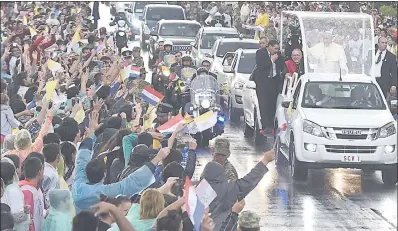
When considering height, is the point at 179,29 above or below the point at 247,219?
below

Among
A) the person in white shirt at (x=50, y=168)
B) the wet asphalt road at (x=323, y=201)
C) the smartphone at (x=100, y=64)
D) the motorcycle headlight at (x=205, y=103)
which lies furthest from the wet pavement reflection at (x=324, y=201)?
the person in white shirt at (x=50, y=168)

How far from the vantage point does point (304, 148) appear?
1750cm

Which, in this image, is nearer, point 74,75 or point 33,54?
point 74,75

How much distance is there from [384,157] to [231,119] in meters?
8.72

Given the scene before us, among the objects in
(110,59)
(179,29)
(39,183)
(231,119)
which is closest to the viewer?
(39,183)

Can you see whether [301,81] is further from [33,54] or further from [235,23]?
[235,23]

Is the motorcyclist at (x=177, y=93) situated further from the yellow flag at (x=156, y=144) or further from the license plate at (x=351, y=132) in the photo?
the yellow flag at (x=156, y=144)

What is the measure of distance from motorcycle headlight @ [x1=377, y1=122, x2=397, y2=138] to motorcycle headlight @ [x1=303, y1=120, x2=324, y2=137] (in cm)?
91

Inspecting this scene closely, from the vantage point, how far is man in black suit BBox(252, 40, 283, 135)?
67.7ft

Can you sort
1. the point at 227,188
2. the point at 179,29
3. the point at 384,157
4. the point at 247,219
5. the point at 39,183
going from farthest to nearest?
1. the point at 179,29
2. the point at 384,157
3. the point at 39,183
4. the point at 227,188
5. the point at 247,219

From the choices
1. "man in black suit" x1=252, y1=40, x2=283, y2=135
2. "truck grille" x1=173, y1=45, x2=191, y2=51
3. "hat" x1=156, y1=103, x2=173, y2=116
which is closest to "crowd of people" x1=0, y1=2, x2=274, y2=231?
"hat" x1=156, y1=103, x2=173, y2=116

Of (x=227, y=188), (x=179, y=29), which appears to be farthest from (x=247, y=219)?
(x=179, y=29)

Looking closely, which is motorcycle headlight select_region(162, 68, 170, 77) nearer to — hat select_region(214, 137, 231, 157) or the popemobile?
the popemobile

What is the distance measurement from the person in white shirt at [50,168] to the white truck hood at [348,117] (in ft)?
24.0
